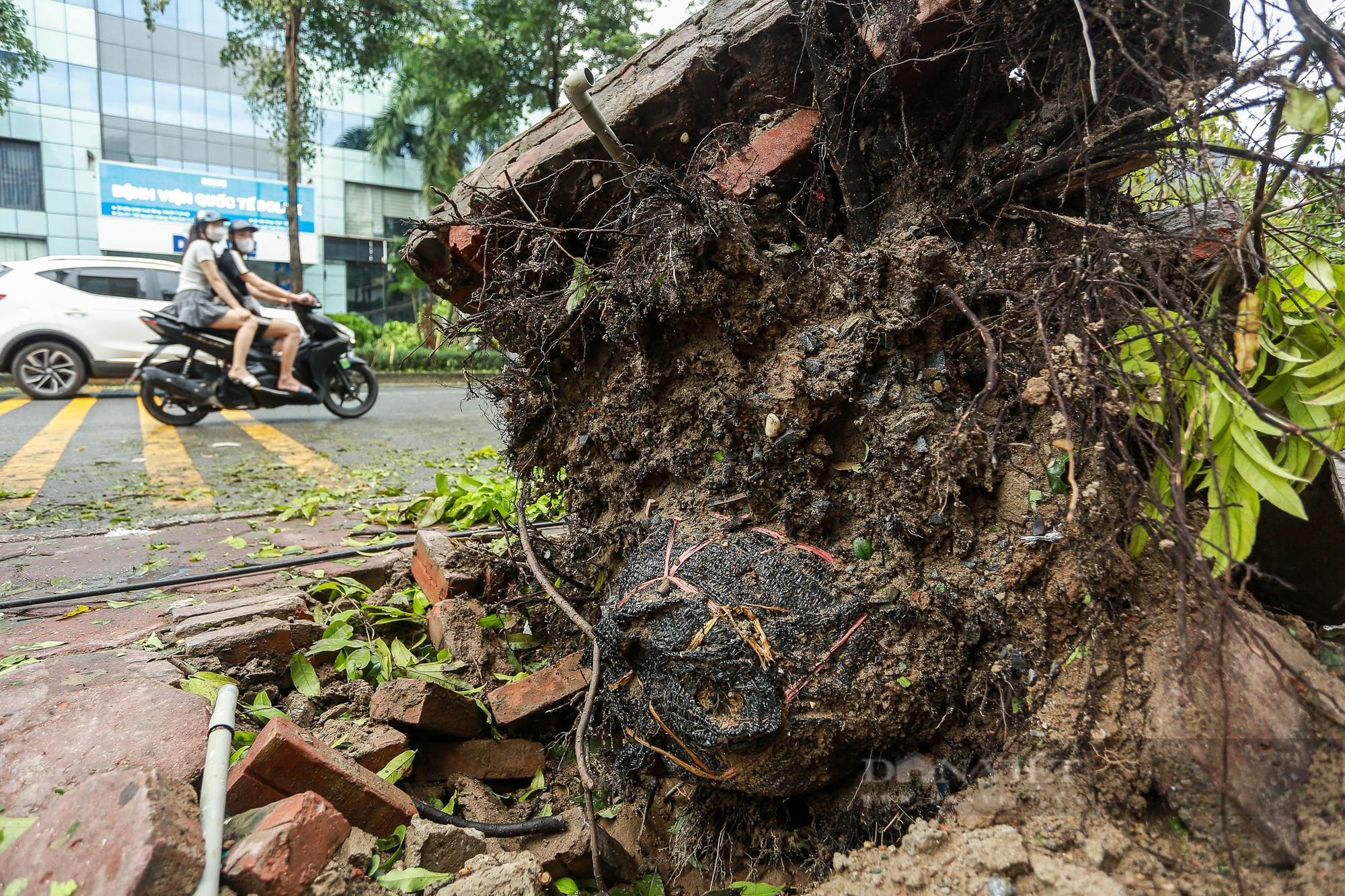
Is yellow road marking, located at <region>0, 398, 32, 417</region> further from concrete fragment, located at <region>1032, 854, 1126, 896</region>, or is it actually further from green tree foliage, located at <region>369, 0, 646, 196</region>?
concrete fragment, located at <region>1032, 854, 1126, 896</region>

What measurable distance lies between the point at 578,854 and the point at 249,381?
22.9ft

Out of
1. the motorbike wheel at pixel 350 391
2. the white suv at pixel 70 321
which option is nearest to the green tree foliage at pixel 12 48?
the white suv at pixel 70 321

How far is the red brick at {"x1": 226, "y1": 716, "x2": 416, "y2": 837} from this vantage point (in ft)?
4.99

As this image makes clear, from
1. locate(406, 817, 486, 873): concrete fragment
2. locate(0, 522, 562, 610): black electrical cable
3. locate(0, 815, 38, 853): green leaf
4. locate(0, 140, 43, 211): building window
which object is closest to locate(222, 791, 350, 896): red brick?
locate(406, 817, 486, 873): concrete fragment

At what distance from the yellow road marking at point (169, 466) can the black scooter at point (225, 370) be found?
28 centimetres

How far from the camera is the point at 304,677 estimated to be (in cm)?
227

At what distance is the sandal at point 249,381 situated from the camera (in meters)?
7.30

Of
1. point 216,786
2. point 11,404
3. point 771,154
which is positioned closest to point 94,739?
point 216,786

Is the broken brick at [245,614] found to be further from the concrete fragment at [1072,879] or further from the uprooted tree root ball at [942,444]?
the concrete fragment at [1072,879]

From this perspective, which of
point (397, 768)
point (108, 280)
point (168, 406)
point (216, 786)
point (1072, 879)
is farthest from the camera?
point (108, 280)

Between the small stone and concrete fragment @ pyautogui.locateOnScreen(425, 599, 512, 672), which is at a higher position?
the small stone

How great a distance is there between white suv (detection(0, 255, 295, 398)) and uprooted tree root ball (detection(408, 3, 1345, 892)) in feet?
28.4

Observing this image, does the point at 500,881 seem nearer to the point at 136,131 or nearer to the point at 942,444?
the point at 942,444

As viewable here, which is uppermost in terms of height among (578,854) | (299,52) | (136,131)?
(136,131)
